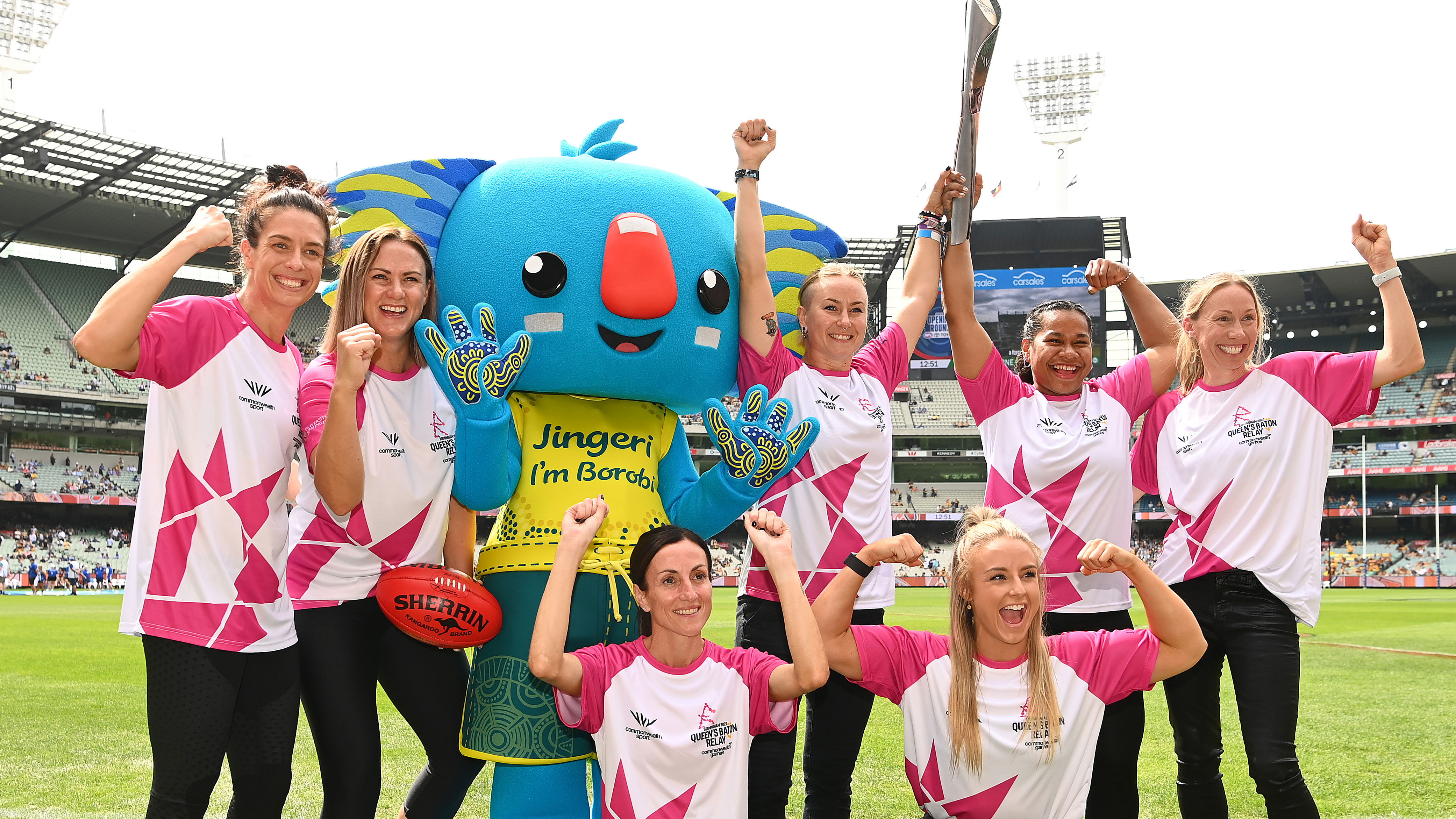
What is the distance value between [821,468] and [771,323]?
630 millimetres

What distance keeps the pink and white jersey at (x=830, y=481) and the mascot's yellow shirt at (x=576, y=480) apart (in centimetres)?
48

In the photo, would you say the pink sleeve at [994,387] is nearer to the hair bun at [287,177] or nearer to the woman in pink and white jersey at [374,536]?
the woman in pink and white jersey at [374,536]

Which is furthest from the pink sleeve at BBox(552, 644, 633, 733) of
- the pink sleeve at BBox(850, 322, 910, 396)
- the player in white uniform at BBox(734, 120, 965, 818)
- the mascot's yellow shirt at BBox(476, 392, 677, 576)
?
the pink sleeve at BBox(850, 322, 910, 396)

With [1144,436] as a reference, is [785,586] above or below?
below

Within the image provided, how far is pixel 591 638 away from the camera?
3570 millimetres

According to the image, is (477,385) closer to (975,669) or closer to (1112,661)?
(975,669)

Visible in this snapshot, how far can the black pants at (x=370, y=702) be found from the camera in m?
3.29

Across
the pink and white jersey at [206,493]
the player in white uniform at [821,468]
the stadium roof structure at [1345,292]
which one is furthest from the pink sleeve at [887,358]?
the stadium roof structure at [1345,292]

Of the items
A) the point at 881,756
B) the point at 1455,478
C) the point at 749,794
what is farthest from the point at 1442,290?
the point at 749,794

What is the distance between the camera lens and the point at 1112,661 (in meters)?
3.28

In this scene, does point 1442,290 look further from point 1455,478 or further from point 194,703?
point 194,703

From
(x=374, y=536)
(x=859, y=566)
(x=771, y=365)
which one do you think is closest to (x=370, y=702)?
(x=374, y=536)

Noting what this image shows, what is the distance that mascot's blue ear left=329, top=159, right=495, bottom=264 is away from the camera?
401cm

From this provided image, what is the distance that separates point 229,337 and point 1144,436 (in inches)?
136
